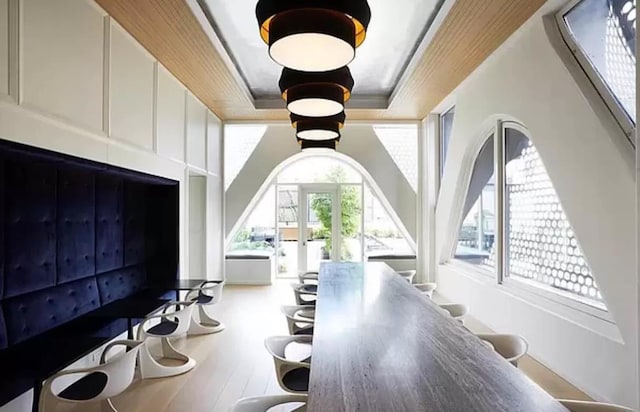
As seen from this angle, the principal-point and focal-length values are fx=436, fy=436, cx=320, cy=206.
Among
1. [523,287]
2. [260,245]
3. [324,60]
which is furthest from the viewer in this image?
[260,245]

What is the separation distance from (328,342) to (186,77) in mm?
4583

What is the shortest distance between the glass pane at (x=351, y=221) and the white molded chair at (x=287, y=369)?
7.10 m

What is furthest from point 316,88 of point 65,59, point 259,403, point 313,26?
point 259,403

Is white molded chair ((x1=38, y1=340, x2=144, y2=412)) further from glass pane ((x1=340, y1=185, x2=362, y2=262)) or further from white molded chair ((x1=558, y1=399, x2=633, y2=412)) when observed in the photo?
glass pane ((x1=340, y1=185, x2=362, y2=262))

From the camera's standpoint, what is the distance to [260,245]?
31.5 feet

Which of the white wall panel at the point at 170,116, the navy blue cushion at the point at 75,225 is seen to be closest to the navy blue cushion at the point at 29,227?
the navy blue cushion at the point at 75,225

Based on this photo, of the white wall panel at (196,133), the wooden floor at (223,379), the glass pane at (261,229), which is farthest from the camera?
the glass pane at (261,229)

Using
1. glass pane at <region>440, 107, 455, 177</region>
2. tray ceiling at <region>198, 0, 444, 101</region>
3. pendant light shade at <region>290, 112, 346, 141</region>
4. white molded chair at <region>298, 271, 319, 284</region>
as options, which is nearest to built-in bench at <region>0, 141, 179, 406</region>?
white molded chair at <region>298, 271, 319, 284</region>

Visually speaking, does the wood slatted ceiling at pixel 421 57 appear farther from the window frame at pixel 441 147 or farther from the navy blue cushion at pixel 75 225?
the navy blue cushion at pixel 75 225

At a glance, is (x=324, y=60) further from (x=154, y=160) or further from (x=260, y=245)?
(x=260, y=245)

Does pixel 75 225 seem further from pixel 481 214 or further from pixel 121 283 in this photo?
pixel 481 214

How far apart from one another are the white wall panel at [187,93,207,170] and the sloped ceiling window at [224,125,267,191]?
143 cm

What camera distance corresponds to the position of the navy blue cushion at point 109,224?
4336 mm

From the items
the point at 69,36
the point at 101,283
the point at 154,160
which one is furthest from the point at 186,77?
the point at 101,283
